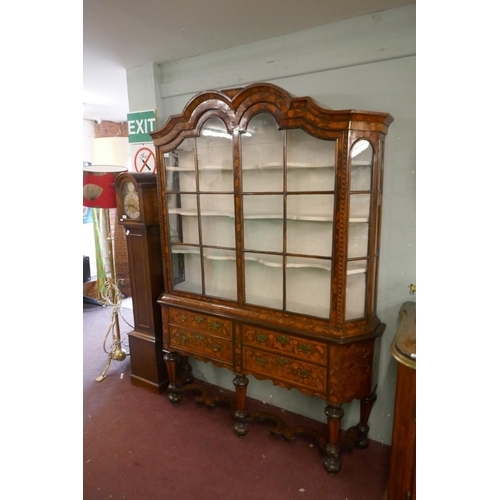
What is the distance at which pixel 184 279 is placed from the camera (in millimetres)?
2182

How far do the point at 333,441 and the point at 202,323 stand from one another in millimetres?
935

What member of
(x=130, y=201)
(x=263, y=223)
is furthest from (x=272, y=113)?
(x=130, y=201)

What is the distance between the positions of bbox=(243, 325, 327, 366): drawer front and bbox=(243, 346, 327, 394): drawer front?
0.12ft

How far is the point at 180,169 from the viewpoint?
2031 mm

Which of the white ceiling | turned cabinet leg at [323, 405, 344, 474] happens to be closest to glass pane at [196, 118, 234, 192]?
the white ceiling

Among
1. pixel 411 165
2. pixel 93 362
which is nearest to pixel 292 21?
pixel 411 165

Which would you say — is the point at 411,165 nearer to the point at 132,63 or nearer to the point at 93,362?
the point at 132,63

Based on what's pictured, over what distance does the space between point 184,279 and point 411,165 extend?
57.5 inches

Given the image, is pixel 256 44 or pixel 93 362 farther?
pixel 93 362

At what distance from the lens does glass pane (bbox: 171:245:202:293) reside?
2.11 metres

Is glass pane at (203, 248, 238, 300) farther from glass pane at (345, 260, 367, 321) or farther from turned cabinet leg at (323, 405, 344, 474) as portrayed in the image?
turned cabinet leg at (323, 405, 344, 474)
